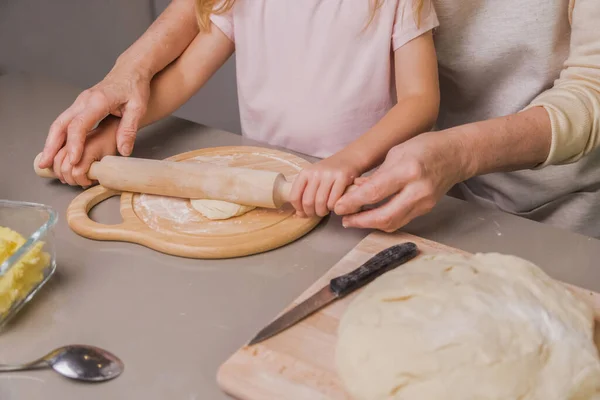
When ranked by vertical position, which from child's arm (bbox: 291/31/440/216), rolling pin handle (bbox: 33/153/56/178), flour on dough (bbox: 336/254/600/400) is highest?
rolling pin handle (bbox: 33/153/56/178)

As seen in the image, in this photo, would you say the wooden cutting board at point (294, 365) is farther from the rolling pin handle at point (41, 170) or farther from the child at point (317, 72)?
the rolling pin handle at point (41, 170)

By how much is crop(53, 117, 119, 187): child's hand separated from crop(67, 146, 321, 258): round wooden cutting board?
38 millimetres

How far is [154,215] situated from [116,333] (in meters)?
0.27

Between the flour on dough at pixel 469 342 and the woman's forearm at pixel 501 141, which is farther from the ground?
the woman's forearm at pixel 501 141

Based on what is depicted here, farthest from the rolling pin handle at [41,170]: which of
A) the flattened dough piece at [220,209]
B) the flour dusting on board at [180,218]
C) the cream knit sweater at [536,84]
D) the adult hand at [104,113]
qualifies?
the cream knit sweater at [536,84]

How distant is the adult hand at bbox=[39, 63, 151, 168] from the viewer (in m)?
1.10

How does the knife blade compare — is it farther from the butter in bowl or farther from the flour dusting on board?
the butter in bowl

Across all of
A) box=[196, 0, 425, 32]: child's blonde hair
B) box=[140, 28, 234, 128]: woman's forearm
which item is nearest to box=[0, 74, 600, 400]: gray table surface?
box=[140, 28, 234, 128]: woman's forearm

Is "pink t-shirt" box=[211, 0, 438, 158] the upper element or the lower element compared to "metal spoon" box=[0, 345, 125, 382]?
upper

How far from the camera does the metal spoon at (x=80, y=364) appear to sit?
0.71m

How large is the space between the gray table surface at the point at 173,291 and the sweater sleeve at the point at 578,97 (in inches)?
5.9

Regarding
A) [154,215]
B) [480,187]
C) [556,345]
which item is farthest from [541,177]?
[154,215]

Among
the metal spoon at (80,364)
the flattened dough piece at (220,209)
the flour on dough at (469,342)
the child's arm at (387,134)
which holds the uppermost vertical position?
the child's arm at (387,134)

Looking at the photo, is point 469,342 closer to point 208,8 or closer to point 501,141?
point 501,141
